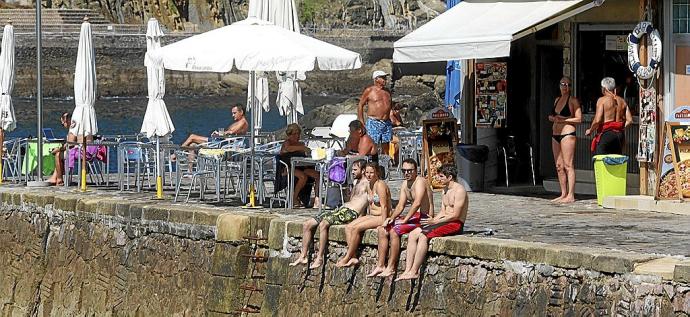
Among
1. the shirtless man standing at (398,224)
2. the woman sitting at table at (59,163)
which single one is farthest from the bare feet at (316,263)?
the woman sitting at table at (59,163)

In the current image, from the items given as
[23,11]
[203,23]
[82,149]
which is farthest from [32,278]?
[203,23]

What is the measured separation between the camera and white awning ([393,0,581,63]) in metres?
19.0

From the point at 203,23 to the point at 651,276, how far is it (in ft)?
396

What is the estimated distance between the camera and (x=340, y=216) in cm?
1625

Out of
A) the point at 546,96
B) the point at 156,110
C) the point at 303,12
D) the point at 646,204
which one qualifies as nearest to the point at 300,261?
the point at 646,204

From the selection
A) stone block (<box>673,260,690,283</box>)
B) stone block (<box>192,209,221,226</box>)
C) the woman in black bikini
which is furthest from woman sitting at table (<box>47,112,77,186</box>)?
stone block (<box>673,260,690,283</box>)

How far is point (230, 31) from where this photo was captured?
19.1 m

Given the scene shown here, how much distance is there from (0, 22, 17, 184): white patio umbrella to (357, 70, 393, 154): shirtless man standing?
5.81 m

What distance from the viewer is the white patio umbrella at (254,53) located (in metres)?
18.3

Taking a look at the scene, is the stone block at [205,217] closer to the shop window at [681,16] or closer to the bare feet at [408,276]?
the bare feet at [408,276]

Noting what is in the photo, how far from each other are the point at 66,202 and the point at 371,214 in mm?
5840

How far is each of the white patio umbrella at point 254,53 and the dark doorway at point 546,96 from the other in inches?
152

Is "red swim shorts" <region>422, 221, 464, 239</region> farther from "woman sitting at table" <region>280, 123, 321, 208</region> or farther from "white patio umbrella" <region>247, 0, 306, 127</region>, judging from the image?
"white patio umbrella" <region>247, 0, 306, 127</region>

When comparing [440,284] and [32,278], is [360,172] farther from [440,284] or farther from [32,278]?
[32,278]
